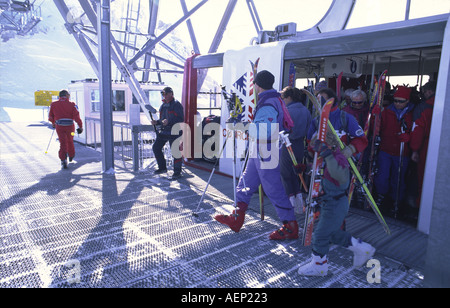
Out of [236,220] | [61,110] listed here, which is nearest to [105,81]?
[61,110]

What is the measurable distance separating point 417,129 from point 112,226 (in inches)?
175

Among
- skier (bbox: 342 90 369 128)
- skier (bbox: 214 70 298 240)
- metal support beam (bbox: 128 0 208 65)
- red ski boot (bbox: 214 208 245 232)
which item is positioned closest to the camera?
skier (bbox: 214 70 298 240)

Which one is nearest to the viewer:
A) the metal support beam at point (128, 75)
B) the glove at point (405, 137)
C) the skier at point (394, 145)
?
the glove at point (405, 137)

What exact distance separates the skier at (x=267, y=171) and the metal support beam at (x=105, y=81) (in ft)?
13.8

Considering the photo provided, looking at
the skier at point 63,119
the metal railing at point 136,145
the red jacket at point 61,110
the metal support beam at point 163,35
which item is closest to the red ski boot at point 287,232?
the metal railing at point 136,145

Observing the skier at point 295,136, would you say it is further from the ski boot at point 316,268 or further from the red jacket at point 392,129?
the ski boot at point 316,268

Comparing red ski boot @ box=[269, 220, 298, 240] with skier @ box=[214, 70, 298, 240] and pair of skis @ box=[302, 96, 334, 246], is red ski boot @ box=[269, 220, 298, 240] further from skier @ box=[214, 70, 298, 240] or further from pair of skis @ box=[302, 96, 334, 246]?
pair of skis @ box=[302, 96, 334, 246]

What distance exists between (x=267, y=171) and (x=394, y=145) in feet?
7.95

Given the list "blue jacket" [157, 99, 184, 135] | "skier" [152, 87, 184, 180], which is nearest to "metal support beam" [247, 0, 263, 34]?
"skier" [152, 87, 184, 180]

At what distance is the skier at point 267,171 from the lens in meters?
3.58

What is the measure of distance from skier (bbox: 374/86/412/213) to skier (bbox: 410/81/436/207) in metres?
0.19

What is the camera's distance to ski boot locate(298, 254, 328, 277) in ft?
9.86

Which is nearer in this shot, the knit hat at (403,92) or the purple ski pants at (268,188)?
the purple ski pants at (268,188)

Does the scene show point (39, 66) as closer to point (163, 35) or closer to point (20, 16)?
point (20, 16)
